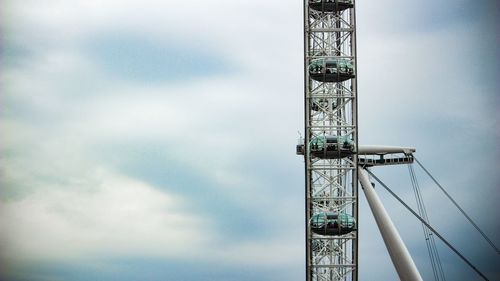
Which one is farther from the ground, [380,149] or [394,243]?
[380,149]

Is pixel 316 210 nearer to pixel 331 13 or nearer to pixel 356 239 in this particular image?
pixel 356 239

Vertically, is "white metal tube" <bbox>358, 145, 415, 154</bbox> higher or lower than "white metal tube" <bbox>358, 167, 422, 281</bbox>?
higher

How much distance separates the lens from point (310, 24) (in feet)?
153

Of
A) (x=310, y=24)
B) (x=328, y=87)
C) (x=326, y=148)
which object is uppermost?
(x=310, y=24)

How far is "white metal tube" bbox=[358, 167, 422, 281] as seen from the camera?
3922 cm

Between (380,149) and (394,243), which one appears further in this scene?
(380,149)

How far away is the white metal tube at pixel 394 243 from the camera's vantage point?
3922 cm

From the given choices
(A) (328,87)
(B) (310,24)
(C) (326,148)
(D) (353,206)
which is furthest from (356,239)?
(B) (310,24)

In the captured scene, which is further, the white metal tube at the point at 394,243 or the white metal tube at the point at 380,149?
the white metal tube at the point at 380,149

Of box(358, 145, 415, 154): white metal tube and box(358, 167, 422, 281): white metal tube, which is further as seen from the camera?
box(358, 145, 415, 154): white metal tube

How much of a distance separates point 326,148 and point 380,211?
5.05m

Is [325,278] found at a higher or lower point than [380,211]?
lower

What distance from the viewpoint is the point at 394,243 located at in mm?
40656

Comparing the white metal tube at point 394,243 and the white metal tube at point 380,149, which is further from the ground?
the white metal tube at point 380,149
